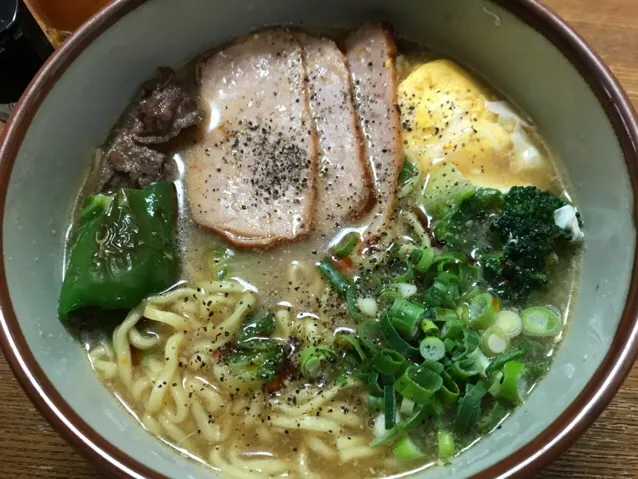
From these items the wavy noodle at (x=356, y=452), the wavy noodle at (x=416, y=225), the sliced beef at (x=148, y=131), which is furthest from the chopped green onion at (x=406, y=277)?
the sliced beef at (x=148, y=131)

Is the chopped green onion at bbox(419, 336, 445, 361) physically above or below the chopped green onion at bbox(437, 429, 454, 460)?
above

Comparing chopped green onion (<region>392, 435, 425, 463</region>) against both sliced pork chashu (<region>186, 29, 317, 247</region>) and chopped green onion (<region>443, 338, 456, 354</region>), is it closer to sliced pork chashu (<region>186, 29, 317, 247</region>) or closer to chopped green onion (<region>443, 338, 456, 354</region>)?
chopped green onion (<region>443, 338, 456, 354</region>)

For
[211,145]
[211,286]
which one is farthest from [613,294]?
[211,145]

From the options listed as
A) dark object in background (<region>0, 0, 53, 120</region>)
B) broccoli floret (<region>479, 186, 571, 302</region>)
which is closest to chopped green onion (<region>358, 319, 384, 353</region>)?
broccoli floret (<region>479, 186, 571, 302</region>)

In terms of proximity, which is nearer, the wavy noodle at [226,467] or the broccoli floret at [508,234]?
the wavy noodle at [226,467]

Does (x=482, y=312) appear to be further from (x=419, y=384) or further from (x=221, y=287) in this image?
(x=221, y=287)

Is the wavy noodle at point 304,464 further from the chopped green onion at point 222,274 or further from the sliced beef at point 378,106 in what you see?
the sliced beef at point 378,106

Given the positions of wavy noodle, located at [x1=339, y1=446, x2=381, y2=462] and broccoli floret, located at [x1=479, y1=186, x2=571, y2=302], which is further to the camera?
broccoli floret, located at [x1=479, y1=186, x2=571, y2=302]
